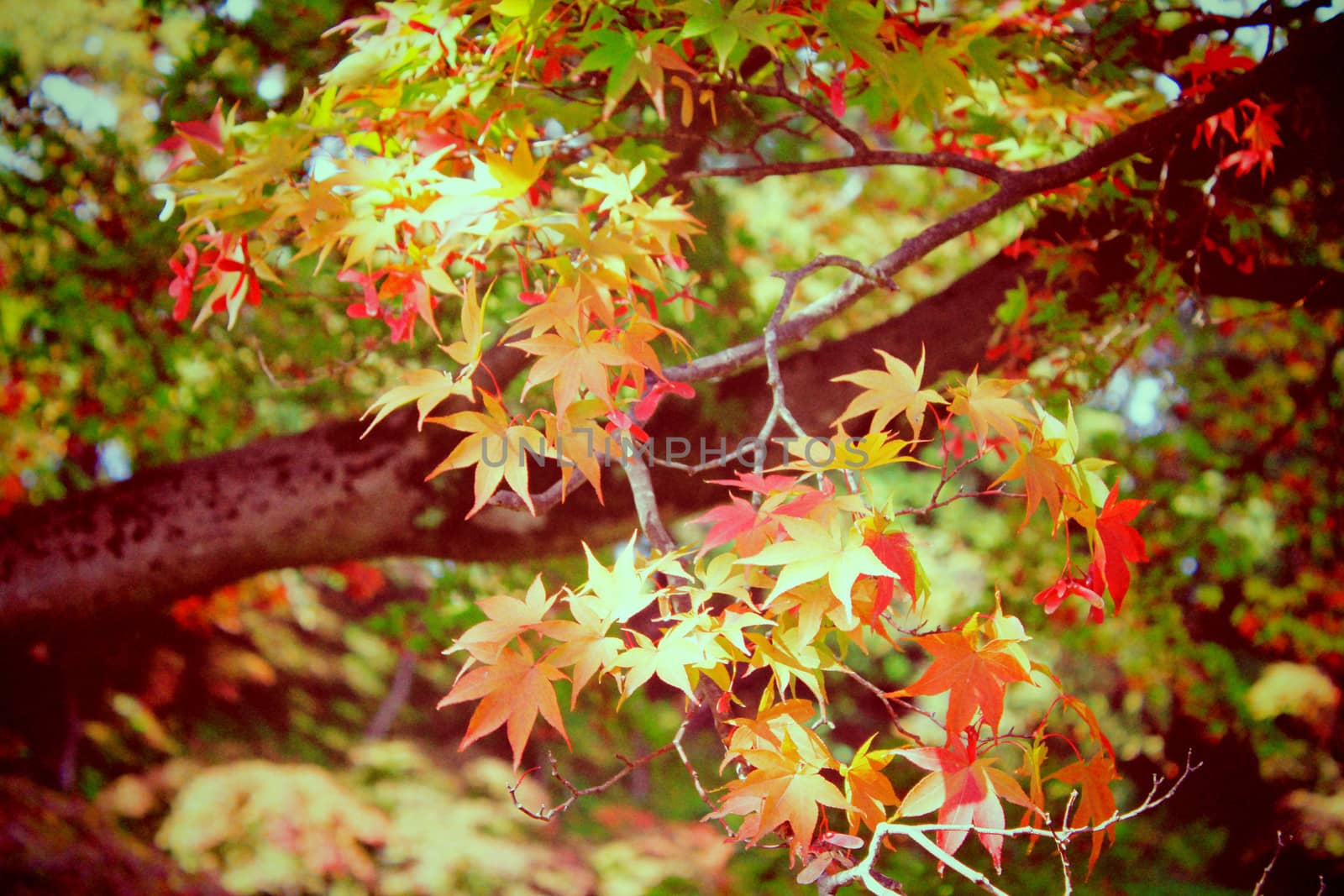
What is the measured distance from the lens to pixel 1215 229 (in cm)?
209

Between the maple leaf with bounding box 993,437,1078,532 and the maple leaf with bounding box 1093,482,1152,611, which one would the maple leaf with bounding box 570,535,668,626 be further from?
the maple leaf with bounding box 1093,482,1152,611

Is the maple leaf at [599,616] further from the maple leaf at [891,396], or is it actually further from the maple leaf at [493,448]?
the maple leaf at [891,396]

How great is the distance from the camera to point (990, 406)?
101cm

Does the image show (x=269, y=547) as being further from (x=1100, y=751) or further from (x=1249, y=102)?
(x=1249, y=102)

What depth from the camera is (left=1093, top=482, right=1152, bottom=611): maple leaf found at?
104 cm

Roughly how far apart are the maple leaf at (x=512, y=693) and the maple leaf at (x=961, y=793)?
0.41 m

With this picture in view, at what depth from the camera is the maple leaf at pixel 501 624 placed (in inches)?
38.1

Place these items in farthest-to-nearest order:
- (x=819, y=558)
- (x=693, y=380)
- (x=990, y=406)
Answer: (x=693, y=380) < (x=990, y=406) < (x=819, y=558)

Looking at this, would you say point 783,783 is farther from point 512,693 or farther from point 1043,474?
point 1043,474

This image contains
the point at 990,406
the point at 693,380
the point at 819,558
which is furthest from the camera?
the point at 693,380

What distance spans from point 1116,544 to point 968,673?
291 millimetres

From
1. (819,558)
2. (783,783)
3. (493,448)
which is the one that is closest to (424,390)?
(493,448)

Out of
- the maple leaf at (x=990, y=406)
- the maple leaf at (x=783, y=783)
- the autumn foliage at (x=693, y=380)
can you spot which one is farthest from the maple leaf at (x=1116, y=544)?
the maple leaf at (x=783, y=783)

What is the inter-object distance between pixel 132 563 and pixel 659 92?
207 cm
